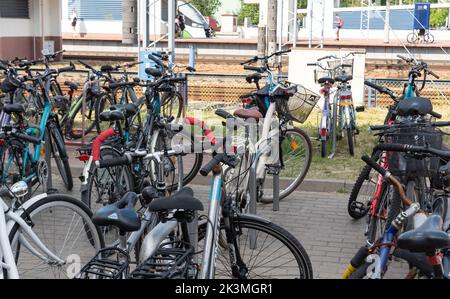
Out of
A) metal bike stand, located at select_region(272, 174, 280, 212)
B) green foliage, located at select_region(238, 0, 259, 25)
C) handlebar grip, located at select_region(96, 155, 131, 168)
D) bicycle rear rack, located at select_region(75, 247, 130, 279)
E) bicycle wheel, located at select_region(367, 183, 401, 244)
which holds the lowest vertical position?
metal bike stand, located at select_region(272, 174, 280, 212)

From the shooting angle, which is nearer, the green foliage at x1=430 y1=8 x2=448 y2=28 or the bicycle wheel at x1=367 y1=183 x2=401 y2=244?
the bicycle wheel at x1=367 y1=183 x2=401 y2=244

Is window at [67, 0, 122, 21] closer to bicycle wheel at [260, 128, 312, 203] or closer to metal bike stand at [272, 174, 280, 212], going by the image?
bicycle wheel at [260, 128, 312, 203]

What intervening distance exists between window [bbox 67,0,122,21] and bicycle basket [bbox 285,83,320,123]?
97.9 ft

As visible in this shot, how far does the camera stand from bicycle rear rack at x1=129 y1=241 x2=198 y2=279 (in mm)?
3072

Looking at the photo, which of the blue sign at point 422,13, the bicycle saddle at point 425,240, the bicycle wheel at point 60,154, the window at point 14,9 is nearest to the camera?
the bicycle saddle at point 425,240

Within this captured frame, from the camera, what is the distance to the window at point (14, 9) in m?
22.5

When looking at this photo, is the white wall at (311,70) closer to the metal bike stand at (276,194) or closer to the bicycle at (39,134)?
the bicycle at (39,134)

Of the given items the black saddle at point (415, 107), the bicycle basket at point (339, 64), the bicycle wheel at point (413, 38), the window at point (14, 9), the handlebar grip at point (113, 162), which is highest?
the window at point (14, 9)

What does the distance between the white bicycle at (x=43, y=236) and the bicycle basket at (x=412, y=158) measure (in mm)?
1896

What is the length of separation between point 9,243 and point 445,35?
3248 centimetres

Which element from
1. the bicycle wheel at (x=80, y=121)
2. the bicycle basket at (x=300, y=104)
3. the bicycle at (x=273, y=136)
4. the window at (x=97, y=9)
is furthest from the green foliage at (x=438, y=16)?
the bicycle basket at (x=300, y=104)

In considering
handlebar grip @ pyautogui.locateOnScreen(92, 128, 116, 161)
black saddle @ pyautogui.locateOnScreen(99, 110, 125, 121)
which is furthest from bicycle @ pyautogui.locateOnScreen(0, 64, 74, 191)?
black saddle @ pyautogui.locateOnScreen(99, 110, 125, 121)

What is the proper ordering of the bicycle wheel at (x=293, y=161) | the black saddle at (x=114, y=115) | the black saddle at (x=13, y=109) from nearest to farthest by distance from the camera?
1. the black saddle at (x=114, y=115)
2. the black saddle at (x=13, y=109)
3. the bicycle wheel at (x=293, y=161)

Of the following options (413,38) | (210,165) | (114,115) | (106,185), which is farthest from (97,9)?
(210,165)
